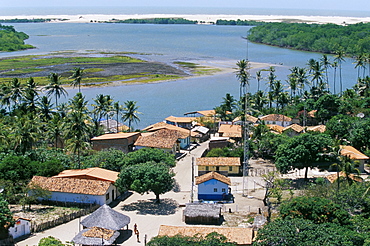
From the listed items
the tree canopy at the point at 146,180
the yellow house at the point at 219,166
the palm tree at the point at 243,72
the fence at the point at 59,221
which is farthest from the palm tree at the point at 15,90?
the palm tree at the point at 243,72

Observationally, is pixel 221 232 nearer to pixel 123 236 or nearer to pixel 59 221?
pixel 123 236

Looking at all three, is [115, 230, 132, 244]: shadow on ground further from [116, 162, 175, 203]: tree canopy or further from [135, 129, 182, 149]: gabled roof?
[135, 129, 182, 149]: gabled roof

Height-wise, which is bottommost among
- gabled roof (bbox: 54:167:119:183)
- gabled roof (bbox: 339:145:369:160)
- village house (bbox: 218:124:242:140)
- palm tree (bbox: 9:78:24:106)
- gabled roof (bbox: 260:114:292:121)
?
gabled roof (bbox: 54:167:119:183)

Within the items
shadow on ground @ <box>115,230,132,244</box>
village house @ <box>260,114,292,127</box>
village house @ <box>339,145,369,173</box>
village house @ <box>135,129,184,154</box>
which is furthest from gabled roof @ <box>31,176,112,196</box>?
village house @ <box>260,114,292,127</box>

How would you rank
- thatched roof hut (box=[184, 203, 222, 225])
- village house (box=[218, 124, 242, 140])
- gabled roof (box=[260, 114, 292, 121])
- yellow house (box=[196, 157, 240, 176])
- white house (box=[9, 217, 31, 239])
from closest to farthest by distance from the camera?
white house (box=[9, 217, 31, 239]), thatched roof hut (box=[184, 203, 222, 225]), yellow house (box=[196, 157, 240, 176]), village house (box=[218, 124, 242, 140]), gabled roof (box=[260, 114, 292, 121])

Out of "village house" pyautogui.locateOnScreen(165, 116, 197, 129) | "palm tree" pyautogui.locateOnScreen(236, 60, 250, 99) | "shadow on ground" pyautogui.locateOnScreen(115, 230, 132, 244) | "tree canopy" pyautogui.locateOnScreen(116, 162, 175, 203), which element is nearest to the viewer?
"shadow on ground" pyautogui.locateOnScreen(115, 230, 132, 244)

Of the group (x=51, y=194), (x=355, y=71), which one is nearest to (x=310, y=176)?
(x=51, y=194)

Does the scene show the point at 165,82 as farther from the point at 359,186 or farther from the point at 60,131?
the point at 359,186
